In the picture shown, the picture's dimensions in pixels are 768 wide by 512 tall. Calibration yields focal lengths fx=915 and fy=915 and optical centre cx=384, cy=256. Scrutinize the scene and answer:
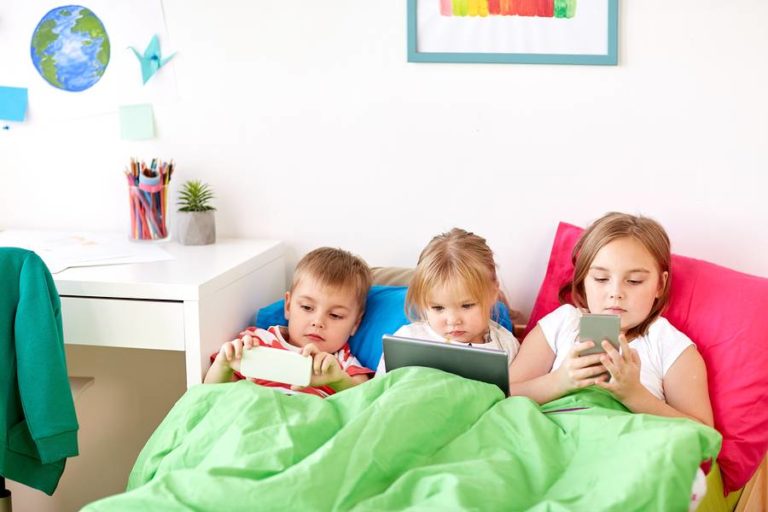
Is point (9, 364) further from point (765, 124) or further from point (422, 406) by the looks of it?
point (765, 124)

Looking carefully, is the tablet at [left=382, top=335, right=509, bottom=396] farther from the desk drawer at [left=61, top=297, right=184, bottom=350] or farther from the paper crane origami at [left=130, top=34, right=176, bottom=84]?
the paper crane origami at [left=130, top=34, right=176, bottom=84]

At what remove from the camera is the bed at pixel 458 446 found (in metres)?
1.26

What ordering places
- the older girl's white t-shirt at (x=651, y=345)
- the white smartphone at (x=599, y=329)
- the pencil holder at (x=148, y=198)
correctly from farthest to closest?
the pencil holder at (x=148, y=198)
the older girl's white t-shirt at (x=651, y=345)
the white smartphone at (x=599, y=329)

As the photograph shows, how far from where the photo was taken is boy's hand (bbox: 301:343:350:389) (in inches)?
68.7

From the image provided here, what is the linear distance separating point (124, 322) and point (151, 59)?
28.8 inches

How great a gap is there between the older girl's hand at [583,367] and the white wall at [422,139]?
22.5 inches

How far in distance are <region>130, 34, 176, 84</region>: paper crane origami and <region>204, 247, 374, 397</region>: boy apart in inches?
25.8

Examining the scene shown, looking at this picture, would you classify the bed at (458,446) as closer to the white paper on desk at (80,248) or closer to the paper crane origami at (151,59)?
the white paper on desk at (80,248)

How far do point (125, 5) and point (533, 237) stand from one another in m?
1.14

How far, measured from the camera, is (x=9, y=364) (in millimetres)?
1667

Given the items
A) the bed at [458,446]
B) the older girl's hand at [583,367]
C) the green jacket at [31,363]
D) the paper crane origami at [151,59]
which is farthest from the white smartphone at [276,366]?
the paper crane origami at [151,59]

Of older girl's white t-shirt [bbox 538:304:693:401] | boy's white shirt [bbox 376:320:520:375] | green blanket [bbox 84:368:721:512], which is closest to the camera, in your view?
green blanket [bbox 84:368:721:512]

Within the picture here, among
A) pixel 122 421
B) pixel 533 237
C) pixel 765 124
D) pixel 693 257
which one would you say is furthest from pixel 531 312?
pixel 122 421

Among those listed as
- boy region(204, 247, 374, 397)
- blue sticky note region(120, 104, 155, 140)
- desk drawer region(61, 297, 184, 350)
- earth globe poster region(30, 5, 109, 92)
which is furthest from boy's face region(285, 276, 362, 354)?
earth globe poster region(30, 5, 109, 92)
